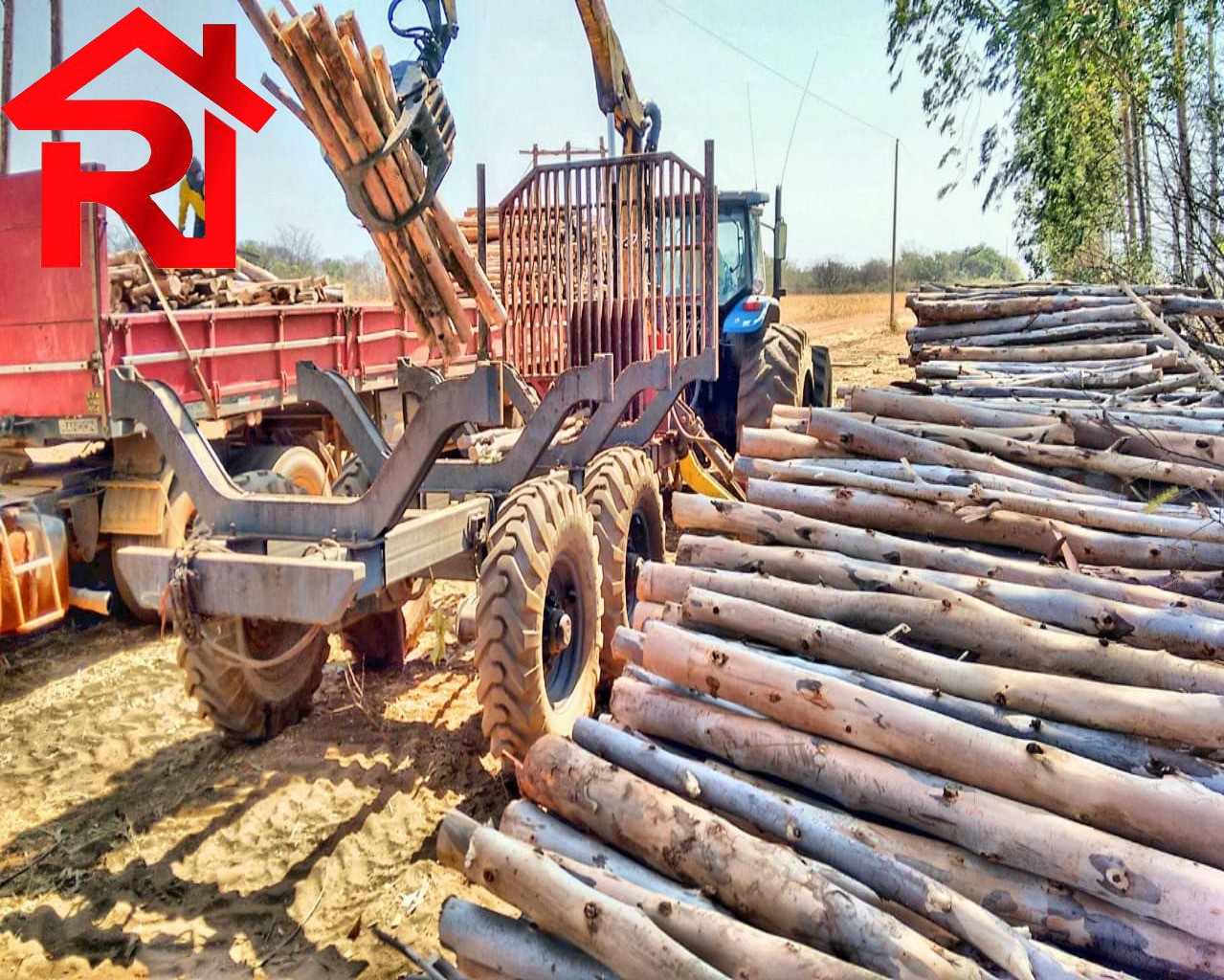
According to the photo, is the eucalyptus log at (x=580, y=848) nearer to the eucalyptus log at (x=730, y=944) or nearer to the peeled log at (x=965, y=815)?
the eucalyptus log at (x=730, y=944)

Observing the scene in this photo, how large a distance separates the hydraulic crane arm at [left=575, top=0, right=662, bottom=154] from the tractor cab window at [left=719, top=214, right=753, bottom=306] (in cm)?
124

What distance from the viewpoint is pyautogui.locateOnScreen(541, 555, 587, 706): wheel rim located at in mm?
4477

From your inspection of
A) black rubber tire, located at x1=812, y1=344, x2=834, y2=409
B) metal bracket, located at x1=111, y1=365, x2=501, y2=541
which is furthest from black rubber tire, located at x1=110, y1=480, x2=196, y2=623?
black rubber tire, located at x1=812, y1=344, x2=834, y2=409

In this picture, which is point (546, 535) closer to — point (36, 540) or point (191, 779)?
point (191, 779)

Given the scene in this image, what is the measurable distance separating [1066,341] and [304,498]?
18.7ft

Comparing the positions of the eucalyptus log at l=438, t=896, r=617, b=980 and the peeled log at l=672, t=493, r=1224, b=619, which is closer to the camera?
the eucalyptus log at l=438, t=896, r=617, b=980

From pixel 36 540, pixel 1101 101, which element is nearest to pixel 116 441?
pixel 36 540

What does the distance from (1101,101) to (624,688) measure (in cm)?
1571

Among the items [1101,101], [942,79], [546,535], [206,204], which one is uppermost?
[942,79]

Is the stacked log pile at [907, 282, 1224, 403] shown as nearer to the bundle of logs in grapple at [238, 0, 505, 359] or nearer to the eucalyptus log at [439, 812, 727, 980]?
the bundle of logs in grapple at [238, 0, 505, 359]

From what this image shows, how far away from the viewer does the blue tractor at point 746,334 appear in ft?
27.7

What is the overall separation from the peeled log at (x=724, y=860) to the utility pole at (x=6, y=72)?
60.6 feet

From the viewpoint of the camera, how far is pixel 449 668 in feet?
19.5

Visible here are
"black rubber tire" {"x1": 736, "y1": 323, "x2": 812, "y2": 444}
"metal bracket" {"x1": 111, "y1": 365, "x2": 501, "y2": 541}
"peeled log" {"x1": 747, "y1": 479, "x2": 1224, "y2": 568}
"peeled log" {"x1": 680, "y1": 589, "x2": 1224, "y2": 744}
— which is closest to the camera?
"peeled log" {"x1": 680, "y1": 589, "x2": 1224, "y2": 744}
